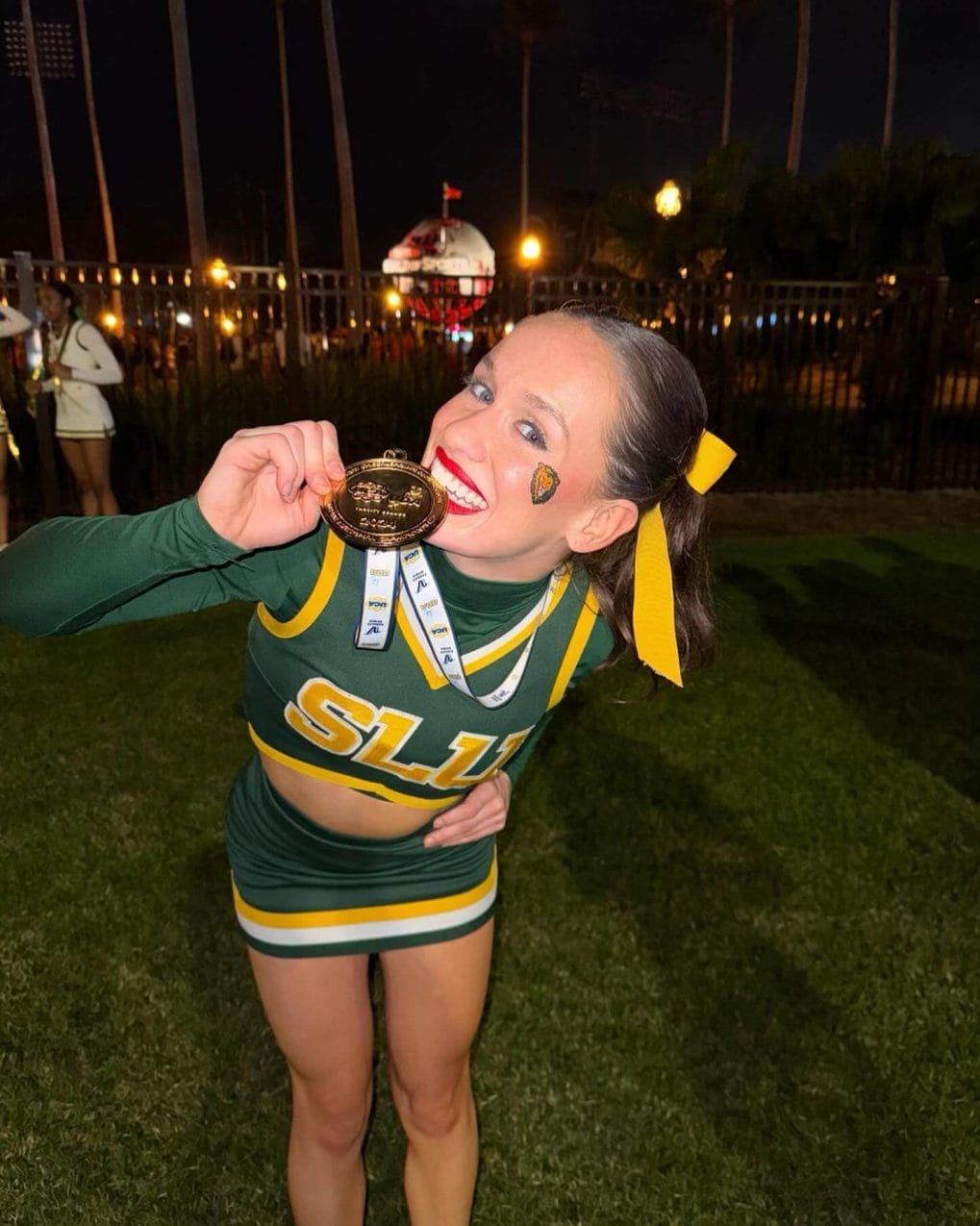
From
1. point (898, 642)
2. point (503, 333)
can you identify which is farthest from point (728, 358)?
point (898, 642)

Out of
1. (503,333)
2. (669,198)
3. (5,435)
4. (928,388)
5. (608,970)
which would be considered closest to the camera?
(608,970)

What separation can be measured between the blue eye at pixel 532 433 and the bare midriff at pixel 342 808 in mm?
735

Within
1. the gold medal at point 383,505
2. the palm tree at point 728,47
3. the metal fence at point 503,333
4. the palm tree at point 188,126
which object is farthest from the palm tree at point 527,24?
the gold medal at point 383,505

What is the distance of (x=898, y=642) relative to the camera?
6.93 meters

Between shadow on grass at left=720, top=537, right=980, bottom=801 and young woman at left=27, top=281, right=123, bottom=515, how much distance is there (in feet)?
17.6

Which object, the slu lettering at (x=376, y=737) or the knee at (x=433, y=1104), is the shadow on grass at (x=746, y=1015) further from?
the slu lettering at (x=376, y=737)

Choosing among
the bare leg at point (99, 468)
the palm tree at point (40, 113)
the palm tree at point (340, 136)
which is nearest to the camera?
the bare leg at point (99, 468)

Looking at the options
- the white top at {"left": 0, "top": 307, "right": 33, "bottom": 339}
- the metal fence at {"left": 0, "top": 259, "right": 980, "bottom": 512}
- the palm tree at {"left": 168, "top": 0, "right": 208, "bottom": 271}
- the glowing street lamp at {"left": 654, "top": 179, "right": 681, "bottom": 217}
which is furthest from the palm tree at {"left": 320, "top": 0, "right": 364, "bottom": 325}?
the white top at {"left": 0, "top": 307, "right": 33, "bottom": 339}

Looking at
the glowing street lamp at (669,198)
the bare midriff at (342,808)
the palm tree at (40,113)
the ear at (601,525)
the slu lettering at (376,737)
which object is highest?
the palm tree at (40,113)

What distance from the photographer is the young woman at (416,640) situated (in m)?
1.41

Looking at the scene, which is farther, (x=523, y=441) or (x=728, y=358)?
(x=728, y=358)

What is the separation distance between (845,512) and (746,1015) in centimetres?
962

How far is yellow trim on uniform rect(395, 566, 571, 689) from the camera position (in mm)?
1688

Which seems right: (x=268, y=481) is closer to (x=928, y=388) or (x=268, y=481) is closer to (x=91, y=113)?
(x=928, y=388)
